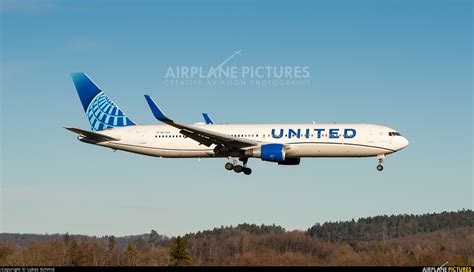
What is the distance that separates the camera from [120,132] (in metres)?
67.7

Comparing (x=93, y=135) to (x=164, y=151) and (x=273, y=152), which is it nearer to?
(x=164, y=151)

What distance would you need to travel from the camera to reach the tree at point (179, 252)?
2488 inches

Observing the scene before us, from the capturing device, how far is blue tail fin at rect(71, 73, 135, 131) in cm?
7025

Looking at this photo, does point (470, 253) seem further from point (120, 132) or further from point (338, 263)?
point (120, 132)

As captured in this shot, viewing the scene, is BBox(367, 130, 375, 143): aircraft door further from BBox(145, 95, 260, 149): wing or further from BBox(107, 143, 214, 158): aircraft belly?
BBox(107, 143, 214, 158): aircraft belly

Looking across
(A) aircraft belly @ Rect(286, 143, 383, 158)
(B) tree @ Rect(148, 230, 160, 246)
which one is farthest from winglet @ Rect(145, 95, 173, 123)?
(B) tree @ Rect(148, 230, 160, 246)

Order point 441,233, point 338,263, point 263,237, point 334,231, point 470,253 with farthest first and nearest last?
1. point 334,231
2. point 441,233
3. point 263,237
4. point 470,253
5. point 338,263

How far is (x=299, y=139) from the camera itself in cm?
6191

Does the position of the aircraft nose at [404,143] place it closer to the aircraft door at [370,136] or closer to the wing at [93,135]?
the aircraft door at [370,136]

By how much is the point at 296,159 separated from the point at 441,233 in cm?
1276

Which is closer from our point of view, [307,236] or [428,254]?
[428,254]

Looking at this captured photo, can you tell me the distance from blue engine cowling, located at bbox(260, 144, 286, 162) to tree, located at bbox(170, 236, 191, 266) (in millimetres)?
9321

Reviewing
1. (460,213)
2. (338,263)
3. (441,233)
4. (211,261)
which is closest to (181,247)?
(211,261)

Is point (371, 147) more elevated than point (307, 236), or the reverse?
point (371, 147)
